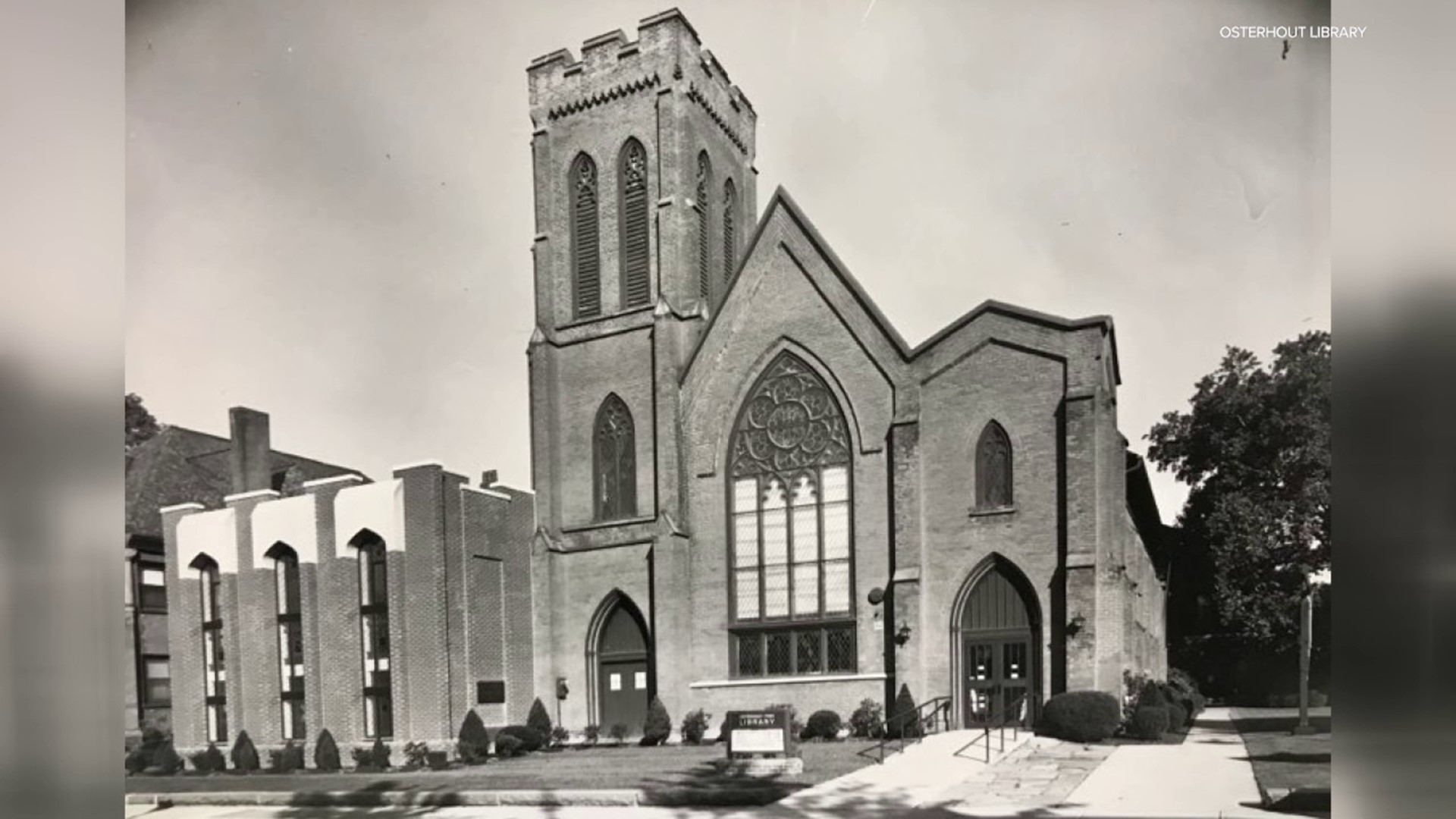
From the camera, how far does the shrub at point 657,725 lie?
14.9 metres

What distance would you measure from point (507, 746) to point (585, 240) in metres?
8.67

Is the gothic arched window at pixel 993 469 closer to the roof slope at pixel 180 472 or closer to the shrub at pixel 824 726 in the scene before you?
the shrub at pixel 824 726

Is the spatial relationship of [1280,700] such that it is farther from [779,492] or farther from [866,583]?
[779,492]

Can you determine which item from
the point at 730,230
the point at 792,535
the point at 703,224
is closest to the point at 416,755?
the point at 792,535

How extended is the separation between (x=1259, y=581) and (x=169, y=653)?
19.1 meters

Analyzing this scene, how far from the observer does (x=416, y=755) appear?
1523 cm

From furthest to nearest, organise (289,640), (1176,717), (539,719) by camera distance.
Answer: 1. (289,640)
2. (539,719)
3. (1176,717)

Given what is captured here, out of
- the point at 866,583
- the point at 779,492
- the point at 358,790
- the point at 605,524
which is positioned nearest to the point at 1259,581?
the point at 866,583

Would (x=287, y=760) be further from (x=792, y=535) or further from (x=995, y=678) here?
(x=995, y=678)

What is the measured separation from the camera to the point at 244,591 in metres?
16.8

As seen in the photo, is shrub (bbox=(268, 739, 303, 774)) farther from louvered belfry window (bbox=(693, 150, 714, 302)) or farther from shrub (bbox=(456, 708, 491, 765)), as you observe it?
louvered belfry window (bbox=(693, 150, 714, 302))

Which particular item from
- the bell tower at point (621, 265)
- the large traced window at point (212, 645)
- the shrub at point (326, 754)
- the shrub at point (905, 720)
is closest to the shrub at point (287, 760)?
the shrub at point (326, 754)

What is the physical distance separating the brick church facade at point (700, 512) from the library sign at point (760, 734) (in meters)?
2.54

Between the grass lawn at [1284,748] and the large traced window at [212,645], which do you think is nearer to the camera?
the grass lawn at [1284,748]
